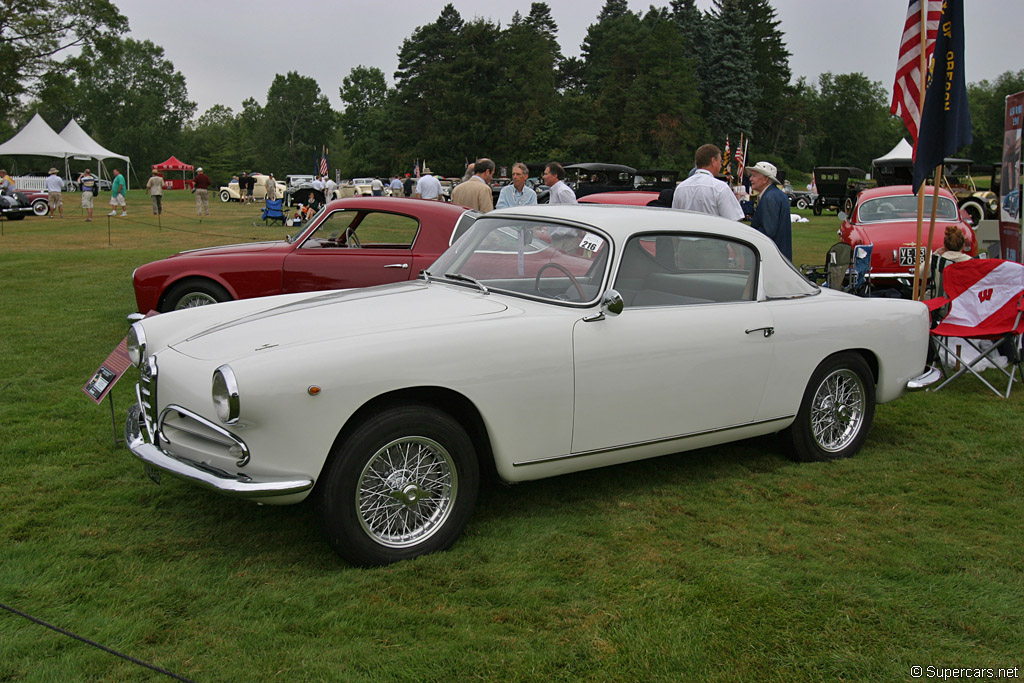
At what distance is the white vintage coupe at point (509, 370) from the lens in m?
3.47

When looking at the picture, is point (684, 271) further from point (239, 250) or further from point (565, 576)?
point (239, 250)

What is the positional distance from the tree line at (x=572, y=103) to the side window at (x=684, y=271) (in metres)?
68.0

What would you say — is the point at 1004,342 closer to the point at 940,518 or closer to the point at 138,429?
the point at 940,518

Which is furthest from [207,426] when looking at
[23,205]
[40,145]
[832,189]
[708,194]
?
[40,145]

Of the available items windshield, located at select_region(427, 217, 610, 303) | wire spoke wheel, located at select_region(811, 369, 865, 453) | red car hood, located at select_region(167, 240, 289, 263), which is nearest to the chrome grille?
windshield, located at select_region(427, 217, 610, 303)

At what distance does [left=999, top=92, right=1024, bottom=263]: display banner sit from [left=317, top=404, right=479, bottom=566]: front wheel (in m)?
7.86

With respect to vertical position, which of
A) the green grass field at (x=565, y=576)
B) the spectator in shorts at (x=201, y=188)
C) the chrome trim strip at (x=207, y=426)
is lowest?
the green grass field at (x=565, y=576)

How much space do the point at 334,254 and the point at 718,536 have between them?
5.09 metres

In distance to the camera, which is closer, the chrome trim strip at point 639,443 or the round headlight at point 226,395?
the round headlight at point 226,395

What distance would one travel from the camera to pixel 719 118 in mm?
84688

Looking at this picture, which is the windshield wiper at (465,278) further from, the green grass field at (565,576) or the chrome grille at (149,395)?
the chrome grille at (149,395)

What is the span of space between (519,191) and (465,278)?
5724 millimetres

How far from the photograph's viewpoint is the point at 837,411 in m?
5.27

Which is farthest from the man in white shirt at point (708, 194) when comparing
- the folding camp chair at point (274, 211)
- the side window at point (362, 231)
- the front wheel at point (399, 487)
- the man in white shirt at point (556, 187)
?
the folding camp chair at point (274, 211)
